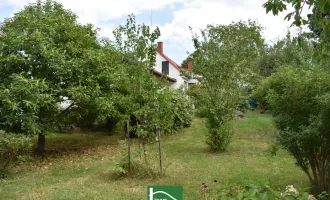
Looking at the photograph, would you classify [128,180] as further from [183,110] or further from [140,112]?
[183,110]

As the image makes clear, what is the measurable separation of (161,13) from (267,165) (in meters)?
4.38

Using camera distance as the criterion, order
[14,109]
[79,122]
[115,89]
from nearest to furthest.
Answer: [14,109] < [115,89] < [79,122]

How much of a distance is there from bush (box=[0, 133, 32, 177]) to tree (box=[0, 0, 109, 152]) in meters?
1.14

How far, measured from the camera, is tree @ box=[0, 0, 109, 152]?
27.0ft

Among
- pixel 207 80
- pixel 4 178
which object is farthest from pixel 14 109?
pixel 207 80

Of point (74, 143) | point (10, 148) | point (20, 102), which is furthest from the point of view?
point (74, 143)

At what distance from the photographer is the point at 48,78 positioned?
873 cm

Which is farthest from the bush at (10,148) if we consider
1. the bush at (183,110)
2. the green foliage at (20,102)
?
the bush at (183,110)

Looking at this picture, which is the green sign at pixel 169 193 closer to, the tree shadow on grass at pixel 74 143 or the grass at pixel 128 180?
the grass at pixel 128 180

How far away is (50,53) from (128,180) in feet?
14.0

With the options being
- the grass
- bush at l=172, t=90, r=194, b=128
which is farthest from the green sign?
bush at l=172, t=90, r=194, b=128

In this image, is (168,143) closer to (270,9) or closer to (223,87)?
(223,87)

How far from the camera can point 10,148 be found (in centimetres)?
635

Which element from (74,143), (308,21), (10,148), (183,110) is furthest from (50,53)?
(183,110)
